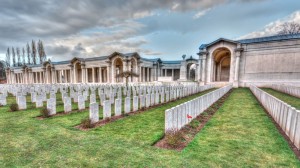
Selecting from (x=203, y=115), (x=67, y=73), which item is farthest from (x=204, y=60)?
(x=67, y=73)

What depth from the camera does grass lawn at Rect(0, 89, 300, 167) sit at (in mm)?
2953

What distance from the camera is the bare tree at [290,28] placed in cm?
3416

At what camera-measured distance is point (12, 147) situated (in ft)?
11.7

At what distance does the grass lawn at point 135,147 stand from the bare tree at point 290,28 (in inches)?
1687

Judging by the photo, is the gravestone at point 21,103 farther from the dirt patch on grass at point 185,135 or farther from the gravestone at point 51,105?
the dirt patch on grass at point 185,135

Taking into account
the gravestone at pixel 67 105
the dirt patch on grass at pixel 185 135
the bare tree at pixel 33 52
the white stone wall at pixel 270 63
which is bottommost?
the dirt patch on grass at pixel 185 135

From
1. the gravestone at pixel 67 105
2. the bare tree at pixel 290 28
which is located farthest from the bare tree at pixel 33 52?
the bare tree at pixel 290 28

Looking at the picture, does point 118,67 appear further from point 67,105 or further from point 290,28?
point 290,28

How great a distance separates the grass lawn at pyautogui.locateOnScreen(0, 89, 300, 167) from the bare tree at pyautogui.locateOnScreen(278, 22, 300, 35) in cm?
4284

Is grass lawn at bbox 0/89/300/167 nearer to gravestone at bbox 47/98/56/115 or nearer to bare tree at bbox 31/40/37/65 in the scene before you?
gravestone at bbox 47/98/56/115

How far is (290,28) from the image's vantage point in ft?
115

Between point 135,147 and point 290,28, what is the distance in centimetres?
4746

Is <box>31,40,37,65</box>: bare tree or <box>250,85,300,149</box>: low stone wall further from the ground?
<box>31,40,37,65</box>: bare tree

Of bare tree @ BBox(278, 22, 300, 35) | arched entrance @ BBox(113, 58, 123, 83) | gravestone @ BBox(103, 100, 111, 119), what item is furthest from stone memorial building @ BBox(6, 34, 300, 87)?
gravestone @ BBox(103, 100, 111, 119)
